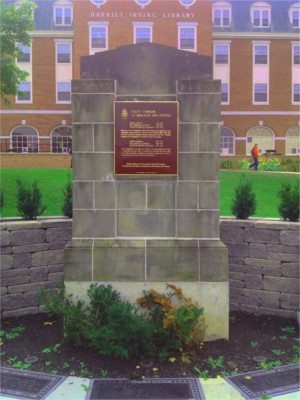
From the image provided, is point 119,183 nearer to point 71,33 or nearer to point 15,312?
point 15,312

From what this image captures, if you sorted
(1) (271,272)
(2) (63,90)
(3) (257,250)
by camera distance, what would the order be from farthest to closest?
(2) (63,90) < (3) (257,250) < (1) (271,272)

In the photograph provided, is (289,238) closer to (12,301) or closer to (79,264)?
(79,264)

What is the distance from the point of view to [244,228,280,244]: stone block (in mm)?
6578

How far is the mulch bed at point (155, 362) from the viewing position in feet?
15.2

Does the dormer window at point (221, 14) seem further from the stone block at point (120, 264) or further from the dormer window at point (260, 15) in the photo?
the stone block at point (120, 264)

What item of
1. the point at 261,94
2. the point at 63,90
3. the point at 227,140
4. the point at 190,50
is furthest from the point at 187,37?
the point at 63,90

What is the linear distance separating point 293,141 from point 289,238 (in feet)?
108

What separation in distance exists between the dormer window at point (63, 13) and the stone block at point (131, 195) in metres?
35.0

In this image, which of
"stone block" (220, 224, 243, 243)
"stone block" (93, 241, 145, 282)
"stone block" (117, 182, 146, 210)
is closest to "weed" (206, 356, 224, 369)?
"stone block" (93, 241, 145, 282)

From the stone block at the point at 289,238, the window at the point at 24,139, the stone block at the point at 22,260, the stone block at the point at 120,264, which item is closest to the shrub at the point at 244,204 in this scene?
the stone block at the point at 289,238

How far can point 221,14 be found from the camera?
36062 mm

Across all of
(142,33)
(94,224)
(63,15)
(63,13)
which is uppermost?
(63,13)

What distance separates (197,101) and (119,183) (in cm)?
159

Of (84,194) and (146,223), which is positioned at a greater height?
(84,194)
